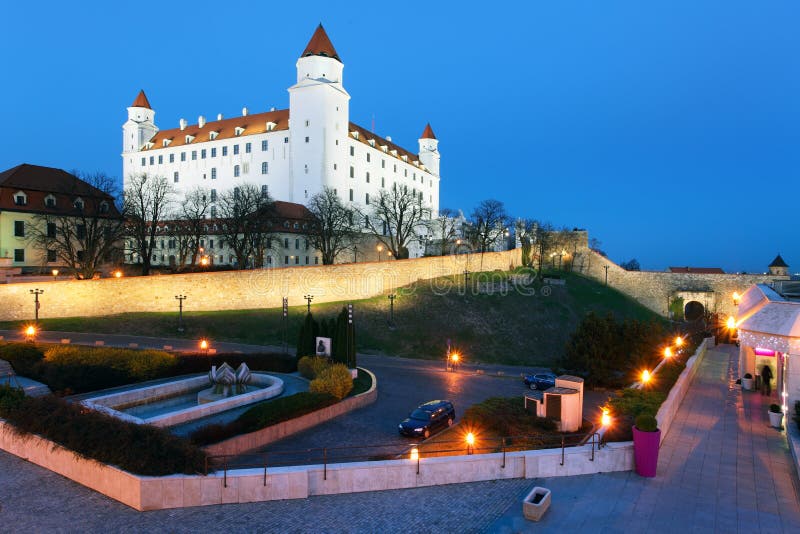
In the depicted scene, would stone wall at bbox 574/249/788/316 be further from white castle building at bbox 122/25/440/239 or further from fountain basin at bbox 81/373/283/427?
fountain basin at bbox 81/373/283/427

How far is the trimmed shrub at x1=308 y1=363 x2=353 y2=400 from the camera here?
20.4 m

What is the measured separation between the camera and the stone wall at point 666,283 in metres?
67.1

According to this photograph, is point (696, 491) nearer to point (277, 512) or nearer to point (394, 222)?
point (277, 512)

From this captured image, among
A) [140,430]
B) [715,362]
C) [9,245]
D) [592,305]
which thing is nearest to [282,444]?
[140,430]

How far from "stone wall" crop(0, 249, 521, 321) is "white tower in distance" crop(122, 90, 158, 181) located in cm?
5406

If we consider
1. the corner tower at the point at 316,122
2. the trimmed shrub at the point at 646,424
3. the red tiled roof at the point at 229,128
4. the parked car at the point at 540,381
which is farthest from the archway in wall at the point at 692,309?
the trimmed shrub at the point at 646,424

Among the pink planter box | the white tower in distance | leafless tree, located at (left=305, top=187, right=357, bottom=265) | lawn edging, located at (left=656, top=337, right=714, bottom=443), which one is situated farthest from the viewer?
the white tower in distance

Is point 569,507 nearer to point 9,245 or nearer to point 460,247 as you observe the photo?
point 9,245

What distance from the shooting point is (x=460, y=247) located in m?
82.8

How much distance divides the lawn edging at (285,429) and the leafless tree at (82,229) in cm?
3308

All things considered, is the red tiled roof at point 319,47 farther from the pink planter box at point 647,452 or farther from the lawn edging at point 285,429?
the pink planter box at point 647,452

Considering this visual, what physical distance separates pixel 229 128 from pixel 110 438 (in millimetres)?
76952

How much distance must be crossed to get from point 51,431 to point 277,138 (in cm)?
6726

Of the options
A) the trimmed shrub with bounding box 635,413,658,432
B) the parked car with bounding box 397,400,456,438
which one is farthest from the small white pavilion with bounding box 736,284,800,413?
the parked car with bounding box 397,400,456,438
